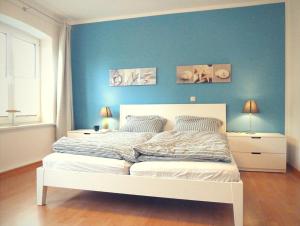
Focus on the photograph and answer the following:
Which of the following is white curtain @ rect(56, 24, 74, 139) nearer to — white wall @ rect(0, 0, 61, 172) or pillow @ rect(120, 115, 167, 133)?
white wall @ rect(0, 0, 61, 172)

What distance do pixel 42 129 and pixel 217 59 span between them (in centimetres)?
313

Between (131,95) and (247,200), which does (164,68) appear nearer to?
→ (131,95)

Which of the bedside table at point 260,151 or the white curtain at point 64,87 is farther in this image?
the white curtain at point 64,87

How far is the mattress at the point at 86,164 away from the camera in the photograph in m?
1.99

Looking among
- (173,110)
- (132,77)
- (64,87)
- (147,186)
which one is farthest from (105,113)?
(147,186)

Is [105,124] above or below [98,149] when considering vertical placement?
above

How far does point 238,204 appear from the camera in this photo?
168cm

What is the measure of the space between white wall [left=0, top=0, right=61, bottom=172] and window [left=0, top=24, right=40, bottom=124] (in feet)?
0.41

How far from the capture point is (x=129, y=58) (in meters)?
4.14

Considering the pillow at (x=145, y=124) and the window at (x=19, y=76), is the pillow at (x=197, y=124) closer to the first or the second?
the pillow at (x=145, y=124)

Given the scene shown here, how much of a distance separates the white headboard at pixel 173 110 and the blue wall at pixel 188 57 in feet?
0.37

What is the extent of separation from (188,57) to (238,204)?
2710mm

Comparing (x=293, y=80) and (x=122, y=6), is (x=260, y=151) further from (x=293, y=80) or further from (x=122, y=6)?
(x=122, y=6)

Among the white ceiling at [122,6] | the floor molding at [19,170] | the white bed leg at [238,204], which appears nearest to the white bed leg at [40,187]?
the floor molding at [19,170]
